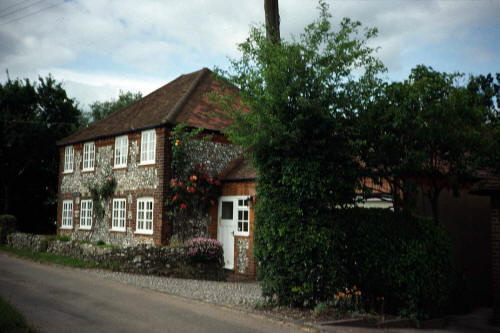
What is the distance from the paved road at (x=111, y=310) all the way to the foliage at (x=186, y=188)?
5266mm

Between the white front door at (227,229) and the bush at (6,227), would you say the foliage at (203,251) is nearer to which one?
the white front door at (227,229)

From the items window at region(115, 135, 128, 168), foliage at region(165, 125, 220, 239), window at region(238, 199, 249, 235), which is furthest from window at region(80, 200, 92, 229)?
window at region(238, 199, 249, 235)

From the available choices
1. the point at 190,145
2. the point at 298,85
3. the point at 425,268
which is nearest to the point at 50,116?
the point at 190,145

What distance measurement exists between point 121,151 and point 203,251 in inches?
312

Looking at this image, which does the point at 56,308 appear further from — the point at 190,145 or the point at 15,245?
the point at 15,245

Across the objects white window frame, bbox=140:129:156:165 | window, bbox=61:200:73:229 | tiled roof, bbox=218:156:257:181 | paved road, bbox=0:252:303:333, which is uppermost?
white window frame, bbox=140:129:156:165

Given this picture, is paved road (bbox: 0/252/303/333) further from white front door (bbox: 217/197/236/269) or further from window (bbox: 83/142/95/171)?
window (bbox: 83/142/95/171)

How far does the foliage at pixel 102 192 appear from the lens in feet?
69.2

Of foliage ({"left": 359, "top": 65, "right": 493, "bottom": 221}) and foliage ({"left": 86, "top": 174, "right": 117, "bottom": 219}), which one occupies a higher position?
foliage ({"left": 359, "top": 65, "right": 493, "bottom": 221})

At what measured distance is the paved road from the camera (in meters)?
8.00

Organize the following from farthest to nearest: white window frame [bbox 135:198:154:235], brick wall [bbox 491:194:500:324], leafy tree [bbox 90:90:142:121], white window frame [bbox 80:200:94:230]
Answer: leafy tree [bbox 90:90:142:121], white window frame [bbox 80:200:94:230], white window frame [bbox 135:198:154:235], brick wall [bbox 491:194:500:324]

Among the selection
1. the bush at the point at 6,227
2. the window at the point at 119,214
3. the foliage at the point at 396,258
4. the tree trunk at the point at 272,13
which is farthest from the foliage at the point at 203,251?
the bush at the point at 6,227

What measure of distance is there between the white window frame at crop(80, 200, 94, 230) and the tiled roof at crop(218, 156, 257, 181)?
740 cm

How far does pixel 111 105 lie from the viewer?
49.5m
